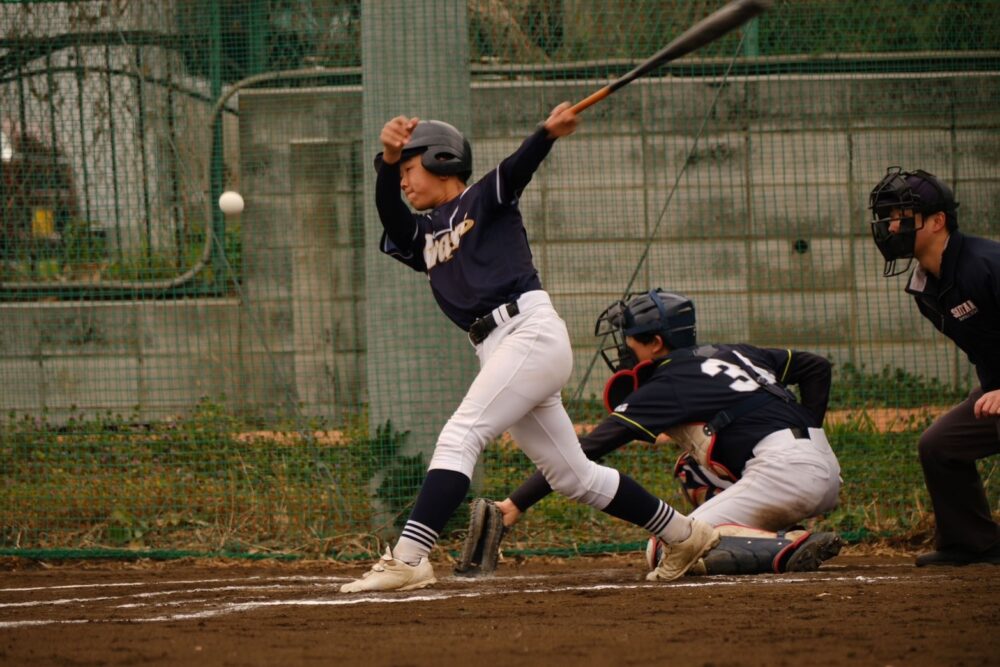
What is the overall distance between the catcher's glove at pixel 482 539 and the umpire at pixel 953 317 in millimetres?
1830

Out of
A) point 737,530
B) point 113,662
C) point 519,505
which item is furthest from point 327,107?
point 113,662

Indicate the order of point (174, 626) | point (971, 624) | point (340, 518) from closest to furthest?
point (971, 624) → point (174, 626) → point (340, 518)

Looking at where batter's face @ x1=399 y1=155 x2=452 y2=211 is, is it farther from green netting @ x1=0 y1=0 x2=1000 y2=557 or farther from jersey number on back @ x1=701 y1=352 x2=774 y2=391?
green netting @ x1=0 y1=0 x2=1000 y2=557

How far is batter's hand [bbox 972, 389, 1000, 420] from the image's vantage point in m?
4.55

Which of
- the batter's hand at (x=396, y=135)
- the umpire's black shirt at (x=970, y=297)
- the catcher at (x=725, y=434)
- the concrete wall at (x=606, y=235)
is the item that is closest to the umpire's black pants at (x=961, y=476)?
the umpire's black shirt at (x=970, y=297)

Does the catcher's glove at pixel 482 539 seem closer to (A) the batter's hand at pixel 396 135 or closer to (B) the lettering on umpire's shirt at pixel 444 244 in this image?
(B) the lettering on umpire's shirt at pixel 444 244

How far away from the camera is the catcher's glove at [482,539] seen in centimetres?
Result: 462

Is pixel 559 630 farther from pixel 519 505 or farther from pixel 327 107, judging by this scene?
pixel 327 107

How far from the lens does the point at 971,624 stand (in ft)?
11.1

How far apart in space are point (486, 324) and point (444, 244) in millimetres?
353

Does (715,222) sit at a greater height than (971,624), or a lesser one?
greater

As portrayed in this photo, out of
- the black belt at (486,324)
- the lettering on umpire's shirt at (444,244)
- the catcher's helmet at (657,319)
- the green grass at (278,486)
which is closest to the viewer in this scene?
the black belt at (486,324)

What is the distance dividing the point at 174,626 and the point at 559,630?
1.17 metres

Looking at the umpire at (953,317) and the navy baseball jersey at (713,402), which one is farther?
the navy baseball jersey at (713,402)
